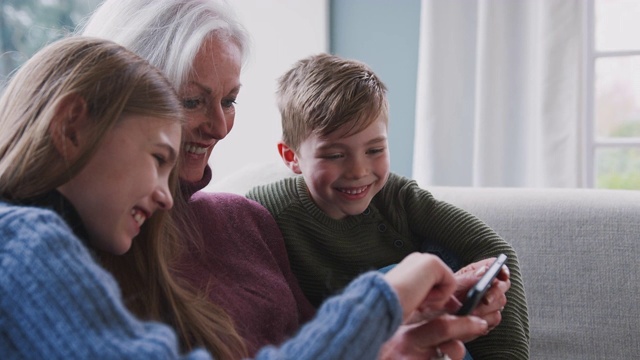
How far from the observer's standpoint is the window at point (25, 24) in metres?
2.74

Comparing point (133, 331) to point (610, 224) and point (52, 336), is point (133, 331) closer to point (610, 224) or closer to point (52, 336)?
point (52, 336)

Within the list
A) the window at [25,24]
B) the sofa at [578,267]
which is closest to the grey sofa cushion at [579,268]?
the sofa at [578,267]

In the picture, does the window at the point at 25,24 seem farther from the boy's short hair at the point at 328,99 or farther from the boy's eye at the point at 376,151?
the boy's eye at the point at 376,151

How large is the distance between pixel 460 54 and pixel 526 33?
262mm

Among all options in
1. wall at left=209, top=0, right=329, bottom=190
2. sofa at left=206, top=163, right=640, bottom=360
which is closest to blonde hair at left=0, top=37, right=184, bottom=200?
sofa at left=206, top=163, right=640, bottom=360

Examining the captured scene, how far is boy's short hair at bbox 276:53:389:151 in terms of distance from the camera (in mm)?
1514

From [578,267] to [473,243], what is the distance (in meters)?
0.38

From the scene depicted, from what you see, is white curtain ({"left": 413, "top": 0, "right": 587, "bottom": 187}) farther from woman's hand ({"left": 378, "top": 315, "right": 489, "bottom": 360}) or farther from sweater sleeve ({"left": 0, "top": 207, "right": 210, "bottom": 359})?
sweater sleeve ({"left": 0, "top": 207, "right": 210, "bottom": 359})

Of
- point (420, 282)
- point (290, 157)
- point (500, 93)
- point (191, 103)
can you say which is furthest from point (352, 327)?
point (500, 93)

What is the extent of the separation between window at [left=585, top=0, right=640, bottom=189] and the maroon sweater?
1772mm

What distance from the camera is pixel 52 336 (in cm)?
73

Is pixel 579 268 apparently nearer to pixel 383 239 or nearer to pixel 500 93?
pixel 383 239

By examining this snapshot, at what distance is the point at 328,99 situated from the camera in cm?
152

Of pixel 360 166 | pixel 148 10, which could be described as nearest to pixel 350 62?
pixel 360 166
